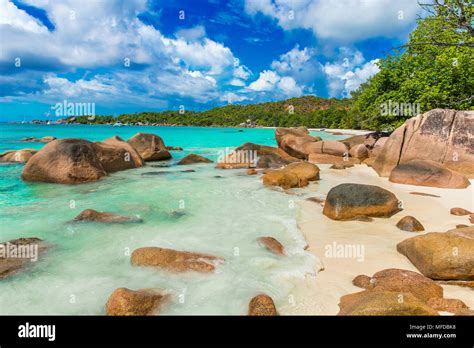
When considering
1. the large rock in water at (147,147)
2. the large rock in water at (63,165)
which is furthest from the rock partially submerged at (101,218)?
the large rock in water at (147,147)

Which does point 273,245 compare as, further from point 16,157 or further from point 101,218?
point 16,157

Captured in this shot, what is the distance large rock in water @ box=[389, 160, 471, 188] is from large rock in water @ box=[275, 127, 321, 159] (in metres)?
8.60

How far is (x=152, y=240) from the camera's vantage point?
7.01 metres

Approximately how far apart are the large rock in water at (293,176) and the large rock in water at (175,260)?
22.3 ft

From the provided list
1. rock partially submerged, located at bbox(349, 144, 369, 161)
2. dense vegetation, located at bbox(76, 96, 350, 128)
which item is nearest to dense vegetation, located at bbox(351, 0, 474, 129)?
rock partially submerged, located at bbox(349, 144, 369, 161)

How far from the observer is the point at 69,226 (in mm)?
7871

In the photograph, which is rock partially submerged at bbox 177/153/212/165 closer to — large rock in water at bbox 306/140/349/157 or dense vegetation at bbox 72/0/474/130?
large rock in water at bbox 306/140/349/157

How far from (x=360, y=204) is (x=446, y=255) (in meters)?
3.22

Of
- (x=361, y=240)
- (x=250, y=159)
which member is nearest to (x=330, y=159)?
(x=250, y=159)

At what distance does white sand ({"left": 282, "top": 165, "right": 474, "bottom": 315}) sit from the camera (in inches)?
181

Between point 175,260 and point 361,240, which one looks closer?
point 175,260
